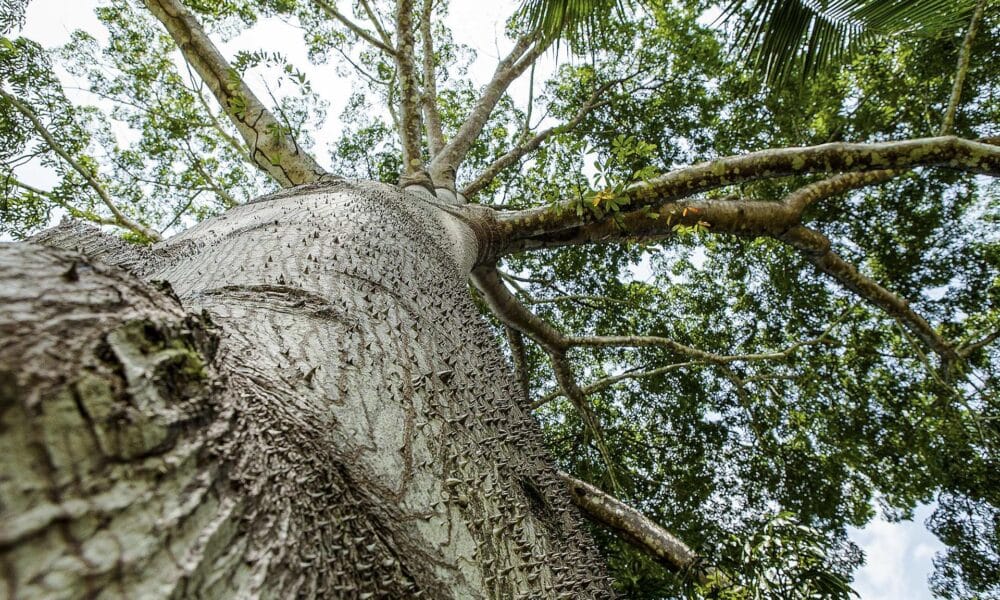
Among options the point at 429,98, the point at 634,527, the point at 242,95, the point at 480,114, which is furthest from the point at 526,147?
the point at 634,527

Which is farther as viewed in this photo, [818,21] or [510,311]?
[510,311]

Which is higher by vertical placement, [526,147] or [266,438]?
[526,147]

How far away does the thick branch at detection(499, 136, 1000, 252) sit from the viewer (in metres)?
3.00

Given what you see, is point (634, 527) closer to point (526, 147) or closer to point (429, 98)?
point (429, 98)

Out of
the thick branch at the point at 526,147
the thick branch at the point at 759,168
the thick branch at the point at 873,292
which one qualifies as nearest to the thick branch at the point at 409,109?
the thick branch at the point at 759,168

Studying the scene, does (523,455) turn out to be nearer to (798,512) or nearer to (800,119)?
(798,512)

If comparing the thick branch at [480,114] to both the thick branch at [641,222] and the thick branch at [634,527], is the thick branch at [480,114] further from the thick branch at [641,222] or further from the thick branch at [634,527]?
the thick branch at [634,527]

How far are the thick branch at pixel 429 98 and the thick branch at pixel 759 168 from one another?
2.20 m

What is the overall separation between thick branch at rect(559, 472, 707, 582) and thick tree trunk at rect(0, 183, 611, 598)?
1.51 metres

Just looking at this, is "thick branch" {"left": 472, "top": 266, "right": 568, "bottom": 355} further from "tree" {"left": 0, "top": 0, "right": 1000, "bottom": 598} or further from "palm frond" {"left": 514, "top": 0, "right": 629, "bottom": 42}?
"palm frond" {"left": 514, "top": 0, "right": 629, "bottom": 42}

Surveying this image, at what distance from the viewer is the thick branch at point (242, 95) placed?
285 cm

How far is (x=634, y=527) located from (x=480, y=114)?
13.6 ft

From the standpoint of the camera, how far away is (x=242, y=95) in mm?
2826

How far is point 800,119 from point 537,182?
10.1ft
